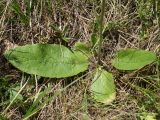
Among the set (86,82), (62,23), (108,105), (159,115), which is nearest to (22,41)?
(62,23)

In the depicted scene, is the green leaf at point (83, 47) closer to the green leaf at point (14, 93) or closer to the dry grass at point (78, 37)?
the dry grass at point (78, 37)

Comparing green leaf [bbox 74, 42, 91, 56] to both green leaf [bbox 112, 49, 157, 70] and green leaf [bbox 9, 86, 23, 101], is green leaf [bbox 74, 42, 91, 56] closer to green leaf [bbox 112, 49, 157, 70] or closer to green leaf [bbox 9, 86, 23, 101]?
green leaf [bbox 112, 49, 157, 70]

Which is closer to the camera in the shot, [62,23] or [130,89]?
[130,89]

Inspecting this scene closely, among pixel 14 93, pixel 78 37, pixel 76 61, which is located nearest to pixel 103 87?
pixel 76 61

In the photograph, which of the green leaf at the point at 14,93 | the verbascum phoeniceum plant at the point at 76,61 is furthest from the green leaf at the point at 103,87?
the green leaf at the point at 14,93

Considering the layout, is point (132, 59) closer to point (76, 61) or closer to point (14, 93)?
point (76, 61)

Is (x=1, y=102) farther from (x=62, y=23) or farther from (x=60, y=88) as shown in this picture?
(x=62, y=23)

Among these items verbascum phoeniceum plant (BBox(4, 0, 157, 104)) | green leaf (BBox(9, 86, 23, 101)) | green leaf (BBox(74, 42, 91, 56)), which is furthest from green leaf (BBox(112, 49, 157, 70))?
green leaf (BBox(9, 86, 23, 101))
